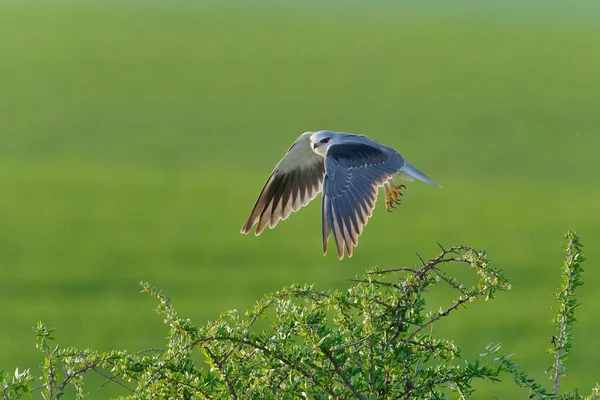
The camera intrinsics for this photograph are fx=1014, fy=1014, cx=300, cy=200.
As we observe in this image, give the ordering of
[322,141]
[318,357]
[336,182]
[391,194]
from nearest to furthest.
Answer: [318,357] → [336,182] → [322,141] → [391,194]

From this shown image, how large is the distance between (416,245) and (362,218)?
31.7 ft

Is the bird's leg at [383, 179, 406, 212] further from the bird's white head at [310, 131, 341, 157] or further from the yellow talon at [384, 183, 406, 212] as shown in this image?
the bird's white head at [310, 131, 341, 157]

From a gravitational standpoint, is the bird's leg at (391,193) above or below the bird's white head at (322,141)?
below

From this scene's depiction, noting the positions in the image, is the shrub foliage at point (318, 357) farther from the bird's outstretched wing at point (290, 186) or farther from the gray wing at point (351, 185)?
the bird's outstretched wing at point (290, 186)

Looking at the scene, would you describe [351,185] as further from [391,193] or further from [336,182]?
[391,193]

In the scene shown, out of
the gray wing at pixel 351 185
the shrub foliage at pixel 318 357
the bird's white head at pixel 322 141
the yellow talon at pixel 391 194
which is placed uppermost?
the bird's white head at pixel 322 141

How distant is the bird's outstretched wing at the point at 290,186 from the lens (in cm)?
654

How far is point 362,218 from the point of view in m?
5.46

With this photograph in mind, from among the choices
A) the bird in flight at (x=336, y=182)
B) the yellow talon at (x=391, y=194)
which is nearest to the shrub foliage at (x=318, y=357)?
the bird in flight at (x=336, y=182)

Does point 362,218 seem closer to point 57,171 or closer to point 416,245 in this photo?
point 416,245

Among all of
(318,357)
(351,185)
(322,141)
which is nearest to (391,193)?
(322,141)

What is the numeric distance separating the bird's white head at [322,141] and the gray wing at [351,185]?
320mm

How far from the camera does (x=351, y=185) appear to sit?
18.6 feet

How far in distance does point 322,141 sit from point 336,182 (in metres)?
0.92
